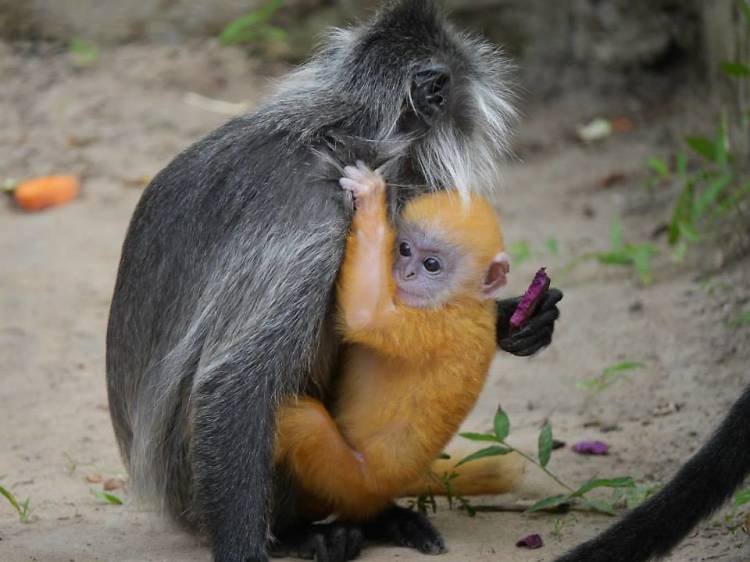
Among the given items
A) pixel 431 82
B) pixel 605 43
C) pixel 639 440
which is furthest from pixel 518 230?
pixel 431 82

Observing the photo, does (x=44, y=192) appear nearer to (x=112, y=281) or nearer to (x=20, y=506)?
(x=112, y=281)

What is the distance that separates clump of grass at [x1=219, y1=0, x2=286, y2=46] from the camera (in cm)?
770

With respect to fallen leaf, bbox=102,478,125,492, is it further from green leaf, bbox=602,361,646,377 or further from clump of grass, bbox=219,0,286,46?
clump of grass, bbox=219,0,286,46

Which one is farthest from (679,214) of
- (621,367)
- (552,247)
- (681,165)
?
(621,367)

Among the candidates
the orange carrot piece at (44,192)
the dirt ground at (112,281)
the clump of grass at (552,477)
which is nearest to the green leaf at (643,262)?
the dirt ground at (112,281)

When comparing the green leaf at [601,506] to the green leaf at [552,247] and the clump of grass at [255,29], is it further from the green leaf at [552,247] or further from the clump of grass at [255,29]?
the clump of grass at [255,29]

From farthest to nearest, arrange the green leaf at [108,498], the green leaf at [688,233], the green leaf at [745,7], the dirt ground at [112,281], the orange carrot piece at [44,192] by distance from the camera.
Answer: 1. the orange carrot piece at [44,192]
2. the green leaf at [688,233]
3. the green leaf at [745,7]
4. the green leaf at [108,498]
5. the dirt ground at [112,281]

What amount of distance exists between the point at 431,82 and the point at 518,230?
9.88 feet

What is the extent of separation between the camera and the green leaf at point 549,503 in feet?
12.5

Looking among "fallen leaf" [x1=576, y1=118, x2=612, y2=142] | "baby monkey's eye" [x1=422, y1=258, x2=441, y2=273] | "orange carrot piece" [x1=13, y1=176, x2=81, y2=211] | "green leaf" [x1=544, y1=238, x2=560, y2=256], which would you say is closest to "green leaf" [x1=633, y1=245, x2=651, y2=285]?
"green leaf" [x1=544, y1=238, x2=560, y2=256]

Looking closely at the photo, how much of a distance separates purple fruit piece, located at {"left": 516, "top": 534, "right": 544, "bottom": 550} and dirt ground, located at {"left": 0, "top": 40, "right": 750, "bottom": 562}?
44mm

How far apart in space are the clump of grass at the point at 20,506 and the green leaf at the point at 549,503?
5.07 feet

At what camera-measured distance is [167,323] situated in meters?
3.69

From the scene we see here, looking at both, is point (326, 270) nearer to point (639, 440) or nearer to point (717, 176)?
point (639, 440)
